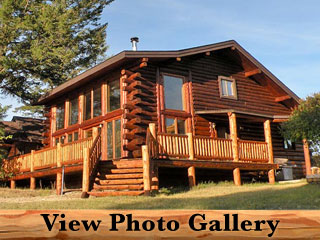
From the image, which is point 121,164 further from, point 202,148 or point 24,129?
point 24,129

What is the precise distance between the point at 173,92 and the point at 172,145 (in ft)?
14.0

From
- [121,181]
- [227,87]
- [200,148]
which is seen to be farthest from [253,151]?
[121,181]

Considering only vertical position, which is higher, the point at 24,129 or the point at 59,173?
the point at 24,129

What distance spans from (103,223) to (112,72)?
16.1 metres

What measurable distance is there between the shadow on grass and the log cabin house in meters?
1.93

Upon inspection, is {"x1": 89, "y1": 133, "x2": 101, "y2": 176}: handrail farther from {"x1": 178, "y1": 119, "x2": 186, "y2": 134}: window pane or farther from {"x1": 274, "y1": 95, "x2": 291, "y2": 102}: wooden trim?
{"x1": 274, "y1": 95, "x2": 291, "y2": 102}: wooden trim

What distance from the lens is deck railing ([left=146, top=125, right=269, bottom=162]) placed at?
1459 cm

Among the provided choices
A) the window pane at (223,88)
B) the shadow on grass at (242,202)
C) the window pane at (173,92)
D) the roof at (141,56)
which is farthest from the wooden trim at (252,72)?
the shadow on grass at (242,202)

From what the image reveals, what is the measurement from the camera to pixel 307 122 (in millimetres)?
17453

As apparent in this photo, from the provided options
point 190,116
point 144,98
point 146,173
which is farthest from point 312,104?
point 146,173

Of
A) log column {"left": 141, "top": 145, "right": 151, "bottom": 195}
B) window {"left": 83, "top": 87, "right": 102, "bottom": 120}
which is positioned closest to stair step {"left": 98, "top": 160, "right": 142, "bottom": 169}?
log column {"left": 141, "top": 145, "right": 151, "bottom": 195}

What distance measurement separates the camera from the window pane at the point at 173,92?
18281mm

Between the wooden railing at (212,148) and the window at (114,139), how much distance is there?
375cm

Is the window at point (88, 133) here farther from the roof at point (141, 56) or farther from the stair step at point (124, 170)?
the stair step at point (124, 170)
